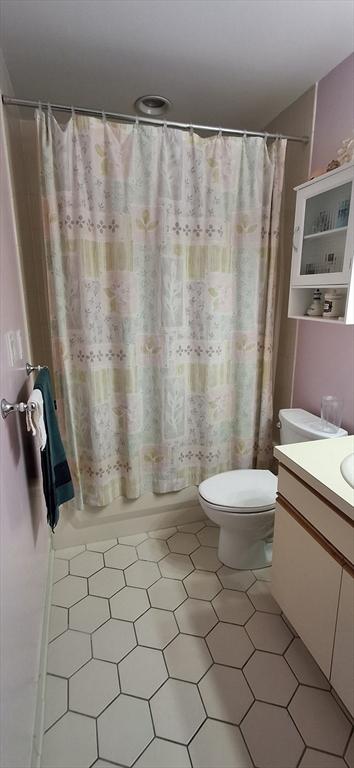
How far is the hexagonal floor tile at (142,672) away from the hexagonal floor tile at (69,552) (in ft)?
2.13

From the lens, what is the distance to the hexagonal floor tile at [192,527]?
2080mm

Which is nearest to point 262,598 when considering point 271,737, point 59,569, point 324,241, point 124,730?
point 271,737

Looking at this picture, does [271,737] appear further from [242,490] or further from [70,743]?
[242,490]

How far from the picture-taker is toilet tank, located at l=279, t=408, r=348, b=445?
5.22ft

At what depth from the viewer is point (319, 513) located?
112 cm

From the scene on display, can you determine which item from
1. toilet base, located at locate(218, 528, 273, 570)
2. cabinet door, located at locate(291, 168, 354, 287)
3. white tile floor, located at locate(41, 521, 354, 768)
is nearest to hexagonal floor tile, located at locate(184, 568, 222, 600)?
white tile floor, located at locate(41, 521, 354, 768)

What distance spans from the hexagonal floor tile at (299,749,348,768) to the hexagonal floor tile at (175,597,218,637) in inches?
18.8

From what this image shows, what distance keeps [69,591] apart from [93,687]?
18.2 inches

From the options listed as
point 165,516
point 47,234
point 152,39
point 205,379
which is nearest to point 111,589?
point 165,516

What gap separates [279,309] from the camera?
2000mm

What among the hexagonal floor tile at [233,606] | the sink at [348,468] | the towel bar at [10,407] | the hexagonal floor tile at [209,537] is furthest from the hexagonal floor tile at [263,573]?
the towel bar at [10,407]

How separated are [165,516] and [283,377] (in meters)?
1.06

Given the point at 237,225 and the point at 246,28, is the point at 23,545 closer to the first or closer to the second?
the point at 237,225

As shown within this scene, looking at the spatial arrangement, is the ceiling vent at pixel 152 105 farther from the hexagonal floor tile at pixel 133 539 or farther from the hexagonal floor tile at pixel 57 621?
the hexagonal floor tile at pixel 57 621
